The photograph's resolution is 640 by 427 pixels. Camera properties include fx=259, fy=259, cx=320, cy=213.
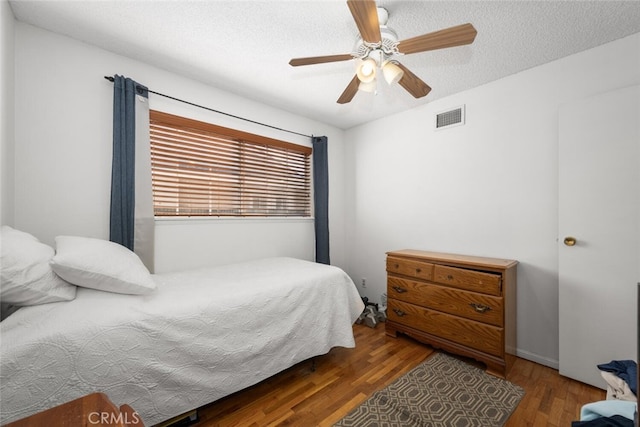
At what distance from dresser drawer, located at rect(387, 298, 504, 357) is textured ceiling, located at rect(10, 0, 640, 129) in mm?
2194

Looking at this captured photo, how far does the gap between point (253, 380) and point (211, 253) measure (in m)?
1.32

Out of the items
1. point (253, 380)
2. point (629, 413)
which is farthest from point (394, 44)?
point (253, 380)

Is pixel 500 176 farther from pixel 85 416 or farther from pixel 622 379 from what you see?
pixel 85 416

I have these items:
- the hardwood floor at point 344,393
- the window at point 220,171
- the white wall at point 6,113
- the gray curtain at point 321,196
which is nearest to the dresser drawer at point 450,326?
the hardwood floor at point 344,393

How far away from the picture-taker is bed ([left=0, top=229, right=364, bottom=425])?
1.07 meters

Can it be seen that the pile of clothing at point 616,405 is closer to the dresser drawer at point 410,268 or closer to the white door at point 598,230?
the white door at point 598,230

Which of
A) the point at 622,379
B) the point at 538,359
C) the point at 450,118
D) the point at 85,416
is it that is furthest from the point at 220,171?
the point at 538,359

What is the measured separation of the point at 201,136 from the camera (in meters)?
2.59

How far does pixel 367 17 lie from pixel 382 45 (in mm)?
359

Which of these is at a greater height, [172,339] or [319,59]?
[319,59]

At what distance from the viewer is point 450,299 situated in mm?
2289

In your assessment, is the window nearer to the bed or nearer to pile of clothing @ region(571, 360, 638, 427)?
the bed

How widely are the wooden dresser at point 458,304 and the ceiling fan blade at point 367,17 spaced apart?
187 cm

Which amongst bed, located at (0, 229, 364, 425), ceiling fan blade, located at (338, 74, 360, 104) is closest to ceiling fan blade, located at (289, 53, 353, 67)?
ceiling fan blade, located at (338, 74, 360, 104)
